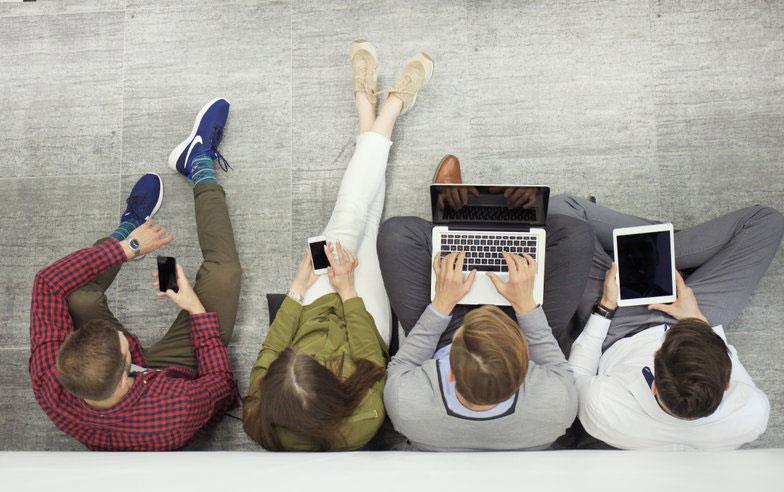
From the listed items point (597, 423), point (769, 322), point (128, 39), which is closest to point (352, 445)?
point (597, 423)

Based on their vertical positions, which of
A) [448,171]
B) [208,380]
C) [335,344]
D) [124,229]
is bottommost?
[208,380]

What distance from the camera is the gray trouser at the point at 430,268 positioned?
2.01 metres

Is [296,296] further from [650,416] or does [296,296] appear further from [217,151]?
[650,416]

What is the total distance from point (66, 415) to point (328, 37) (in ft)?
5.51

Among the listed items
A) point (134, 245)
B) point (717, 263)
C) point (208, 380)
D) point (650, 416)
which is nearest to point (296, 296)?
point (208, 380)

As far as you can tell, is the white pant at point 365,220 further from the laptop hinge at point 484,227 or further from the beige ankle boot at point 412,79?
the laptop hinge at point 484,227

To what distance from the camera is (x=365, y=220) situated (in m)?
2.30

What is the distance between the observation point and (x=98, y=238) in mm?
2533

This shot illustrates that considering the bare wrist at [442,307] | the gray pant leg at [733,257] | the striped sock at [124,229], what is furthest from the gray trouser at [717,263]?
the striped sock at [124,229]

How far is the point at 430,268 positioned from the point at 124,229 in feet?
4.01

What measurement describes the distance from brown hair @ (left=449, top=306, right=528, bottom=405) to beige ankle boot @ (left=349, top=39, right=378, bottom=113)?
117 cm

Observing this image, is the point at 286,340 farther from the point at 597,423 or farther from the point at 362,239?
the point at 597,423

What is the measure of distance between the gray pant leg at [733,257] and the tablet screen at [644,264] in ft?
0.34

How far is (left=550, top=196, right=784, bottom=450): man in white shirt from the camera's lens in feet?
5.22
